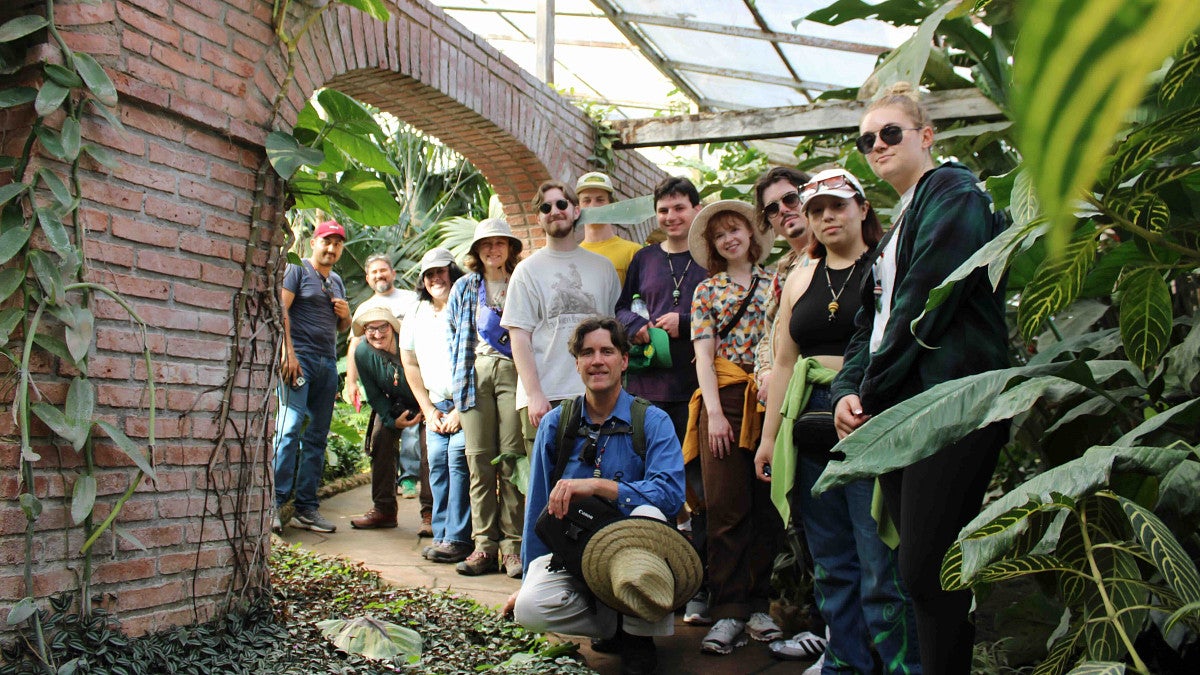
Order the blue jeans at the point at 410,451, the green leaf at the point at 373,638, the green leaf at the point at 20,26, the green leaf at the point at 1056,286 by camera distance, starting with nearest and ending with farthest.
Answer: the green leaf at the point at 1056,286 → the green leaf at the point at 20,26 → the green leaf at the point at 373,638 → the blue jeans at the point at 410,451

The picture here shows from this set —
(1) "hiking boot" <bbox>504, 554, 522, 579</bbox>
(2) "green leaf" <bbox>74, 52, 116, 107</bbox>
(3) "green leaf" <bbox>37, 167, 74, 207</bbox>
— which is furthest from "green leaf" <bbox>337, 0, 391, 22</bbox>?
(1) "hiking boot" <bbox>504, 554, 522, 579</bbox>

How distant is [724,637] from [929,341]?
1769 millimetres

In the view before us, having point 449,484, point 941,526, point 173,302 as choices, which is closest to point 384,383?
point 449,484

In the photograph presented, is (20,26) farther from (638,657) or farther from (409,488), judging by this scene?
(409,488)

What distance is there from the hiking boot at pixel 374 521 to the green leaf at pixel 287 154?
9.57 feet

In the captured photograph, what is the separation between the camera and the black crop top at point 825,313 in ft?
10.4

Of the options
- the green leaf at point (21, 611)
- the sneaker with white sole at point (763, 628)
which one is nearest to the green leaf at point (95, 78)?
the green leaf at point (21, 611)

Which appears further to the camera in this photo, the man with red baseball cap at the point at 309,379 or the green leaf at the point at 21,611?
the man with red baseball cap at the point at 309,379

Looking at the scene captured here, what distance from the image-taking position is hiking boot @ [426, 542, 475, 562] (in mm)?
5328

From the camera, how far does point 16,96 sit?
10.1 ft

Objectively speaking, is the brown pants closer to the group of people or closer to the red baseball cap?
the group of people

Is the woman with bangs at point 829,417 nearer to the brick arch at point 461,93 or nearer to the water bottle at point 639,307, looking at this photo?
the water bottle at point 639,307

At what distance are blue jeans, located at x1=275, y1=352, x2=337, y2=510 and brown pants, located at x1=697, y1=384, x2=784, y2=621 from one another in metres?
2.73

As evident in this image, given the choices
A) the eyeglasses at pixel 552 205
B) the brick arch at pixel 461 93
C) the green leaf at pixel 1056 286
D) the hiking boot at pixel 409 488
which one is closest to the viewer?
the green leaf at pixel 1056 286
